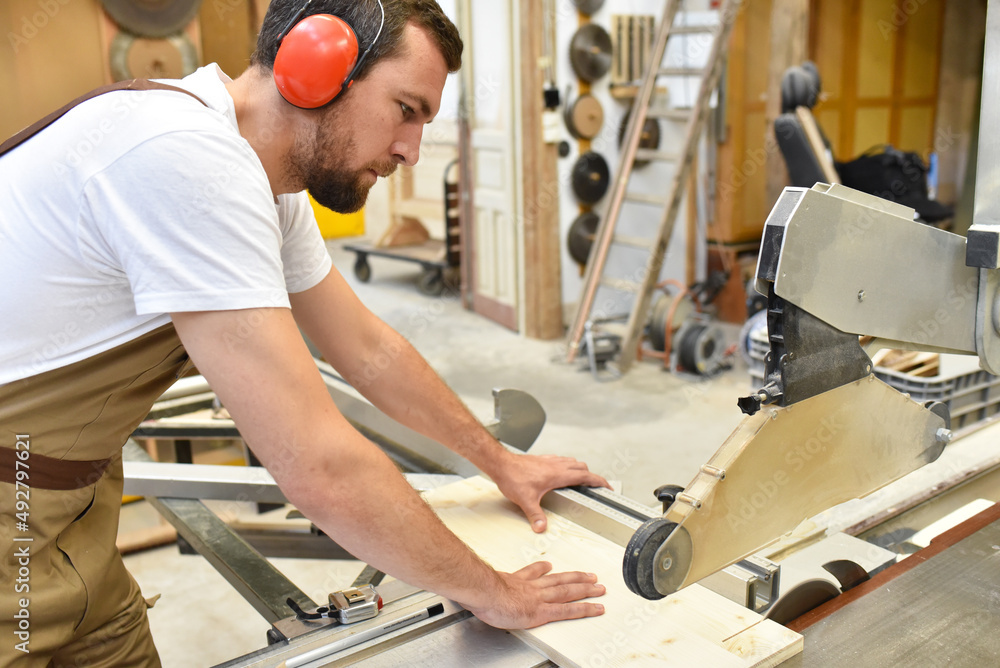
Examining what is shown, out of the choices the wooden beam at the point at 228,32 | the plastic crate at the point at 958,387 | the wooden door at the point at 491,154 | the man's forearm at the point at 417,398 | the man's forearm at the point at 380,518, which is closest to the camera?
the man's forearm at the point at 380,518

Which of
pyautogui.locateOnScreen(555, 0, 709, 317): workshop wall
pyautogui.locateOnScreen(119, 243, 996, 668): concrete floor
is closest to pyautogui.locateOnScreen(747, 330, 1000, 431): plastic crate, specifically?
pyautogui.locateOnScreen(119, 243, 996, 668): concrete floor

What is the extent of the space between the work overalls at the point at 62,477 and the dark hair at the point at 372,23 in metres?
0.17

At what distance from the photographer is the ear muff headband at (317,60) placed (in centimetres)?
99

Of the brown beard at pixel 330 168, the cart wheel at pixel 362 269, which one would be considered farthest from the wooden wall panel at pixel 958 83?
the brown beard at pixel 330 168

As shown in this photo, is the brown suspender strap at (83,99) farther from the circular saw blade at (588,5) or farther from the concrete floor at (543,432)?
the circular saw blade at (588,5)

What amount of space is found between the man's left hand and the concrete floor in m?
1.04

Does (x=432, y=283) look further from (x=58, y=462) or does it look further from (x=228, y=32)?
(x=58, y=462)

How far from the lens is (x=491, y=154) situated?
213 inches

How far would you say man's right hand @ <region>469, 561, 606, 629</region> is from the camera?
3.43ft

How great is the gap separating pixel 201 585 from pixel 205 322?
2.16 m

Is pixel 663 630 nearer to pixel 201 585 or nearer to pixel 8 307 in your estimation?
pixel 8 307

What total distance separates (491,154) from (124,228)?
4660 millimetres

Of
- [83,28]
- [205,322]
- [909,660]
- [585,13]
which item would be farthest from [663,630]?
[585,13]

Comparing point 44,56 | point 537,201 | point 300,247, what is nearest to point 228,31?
point 44,56
